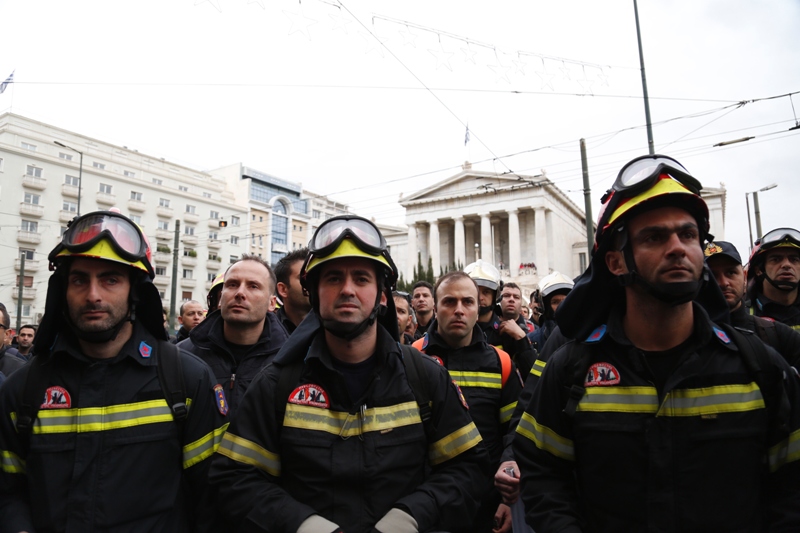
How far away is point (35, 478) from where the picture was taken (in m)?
2.31

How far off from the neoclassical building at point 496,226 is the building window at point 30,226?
35.2 m

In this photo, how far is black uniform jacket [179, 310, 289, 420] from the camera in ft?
11.4

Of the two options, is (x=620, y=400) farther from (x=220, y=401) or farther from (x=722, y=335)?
(x=220, y=401)

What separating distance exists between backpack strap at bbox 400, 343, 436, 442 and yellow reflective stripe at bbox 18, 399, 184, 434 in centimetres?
126

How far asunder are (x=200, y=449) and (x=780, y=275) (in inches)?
185

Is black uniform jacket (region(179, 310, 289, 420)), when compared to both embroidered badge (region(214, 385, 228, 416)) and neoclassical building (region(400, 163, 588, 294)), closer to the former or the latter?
embroidered badge (region(214, 385, 228, 416))

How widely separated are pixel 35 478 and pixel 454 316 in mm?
2663

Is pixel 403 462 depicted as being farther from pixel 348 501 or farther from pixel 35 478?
pixel 35 478

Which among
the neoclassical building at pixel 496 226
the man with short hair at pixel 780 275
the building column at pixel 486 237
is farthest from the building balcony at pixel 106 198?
the man with short hair at pixel 780 275

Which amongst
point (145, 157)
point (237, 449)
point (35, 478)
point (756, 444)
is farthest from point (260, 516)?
point (145, 157)

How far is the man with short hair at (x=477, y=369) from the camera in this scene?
3529 mm

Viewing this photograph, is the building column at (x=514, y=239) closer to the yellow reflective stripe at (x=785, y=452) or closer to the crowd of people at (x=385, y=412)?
the crowd of people at (x=385, y=412)

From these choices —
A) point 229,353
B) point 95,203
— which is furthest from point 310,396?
point 95,203

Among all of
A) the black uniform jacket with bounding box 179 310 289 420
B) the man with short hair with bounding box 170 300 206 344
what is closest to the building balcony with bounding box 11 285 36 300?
the man with short hair with bounding box 170 300 206 344
